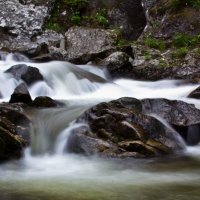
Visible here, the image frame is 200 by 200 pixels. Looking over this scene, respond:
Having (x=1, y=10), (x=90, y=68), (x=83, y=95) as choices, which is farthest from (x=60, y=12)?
(x=83, y=95)

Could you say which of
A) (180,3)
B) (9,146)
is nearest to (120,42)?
(180,3)

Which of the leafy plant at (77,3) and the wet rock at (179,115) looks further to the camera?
the leafy plant at (77,3)

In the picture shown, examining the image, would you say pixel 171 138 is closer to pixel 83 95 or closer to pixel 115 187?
pixel 115 187

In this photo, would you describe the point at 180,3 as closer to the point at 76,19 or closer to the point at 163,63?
the point at 163,63

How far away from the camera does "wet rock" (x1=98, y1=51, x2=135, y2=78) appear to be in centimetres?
1281

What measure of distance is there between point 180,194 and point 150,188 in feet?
1.33

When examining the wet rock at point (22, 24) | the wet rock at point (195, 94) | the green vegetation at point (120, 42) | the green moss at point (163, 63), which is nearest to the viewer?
the wet rock at point (195, 94)

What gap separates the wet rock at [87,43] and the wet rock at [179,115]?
5.79 metres

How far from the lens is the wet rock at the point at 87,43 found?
13.5m

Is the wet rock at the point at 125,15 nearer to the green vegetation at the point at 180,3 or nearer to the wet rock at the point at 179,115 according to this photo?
the green vegetation at the point at 180,3

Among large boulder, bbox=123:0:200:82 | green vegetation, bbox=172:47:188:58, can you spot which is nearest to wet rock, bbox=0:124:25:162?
large boulder, bbox=123:0:200:82

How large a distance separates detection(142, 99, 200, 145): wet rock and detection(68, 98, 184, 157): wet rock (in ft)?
0.61

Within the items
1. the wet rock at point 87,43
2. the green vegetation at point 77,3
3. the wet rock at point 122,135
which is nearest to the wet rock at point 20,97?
the wet rock at point 122,135

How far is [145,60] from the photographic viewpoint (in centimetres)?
1332
